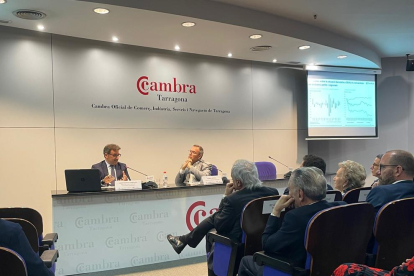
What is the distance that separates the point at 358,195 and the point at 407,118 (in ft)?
19.1

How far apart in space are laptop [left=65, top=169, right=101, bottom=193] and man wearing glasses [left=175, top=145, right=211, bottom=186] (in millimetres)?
1398

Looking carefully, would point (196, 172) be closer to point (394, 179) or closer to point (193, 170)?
point (193, 170)

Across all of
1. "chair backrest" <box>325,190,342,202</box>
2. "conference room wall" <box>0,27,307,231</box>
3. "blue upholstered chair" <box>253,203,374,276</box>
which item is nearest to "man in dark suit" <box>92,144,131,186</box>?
"conference room wall" <box>0,27,307,231</box>

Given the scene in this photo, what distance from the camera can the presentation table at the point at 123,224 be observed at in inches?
146

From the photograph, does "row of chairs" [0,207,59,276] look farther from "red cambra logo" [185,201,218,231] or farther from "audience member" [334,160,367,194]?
A: "audience member" [334,160,367,194]

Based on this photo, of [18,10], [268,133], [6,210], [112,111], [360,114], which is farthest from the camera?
[360,114]

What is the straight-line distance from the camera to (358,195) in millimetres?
3211

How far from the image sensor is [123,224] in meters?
3.98

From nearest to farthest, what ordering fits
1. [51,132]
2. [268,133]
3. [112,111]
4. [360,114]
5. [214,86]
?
[51,132] → [112,111] → [214,86] → [268,133] → [360,114]

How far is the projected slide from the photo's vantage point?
728cm

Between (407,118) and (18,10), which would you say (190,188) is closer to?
(18,10)

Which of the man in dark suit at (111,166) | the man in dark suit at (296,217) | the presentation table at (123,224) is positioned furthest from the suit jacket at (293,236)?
the man in dark suit at (111,166)

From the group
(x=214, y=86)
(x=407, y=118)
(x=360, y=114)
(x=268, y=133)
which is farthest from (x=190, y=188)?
(x=407, y=118)

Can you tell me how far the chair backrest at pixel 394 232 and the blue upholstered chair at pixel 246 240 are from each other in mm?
729
